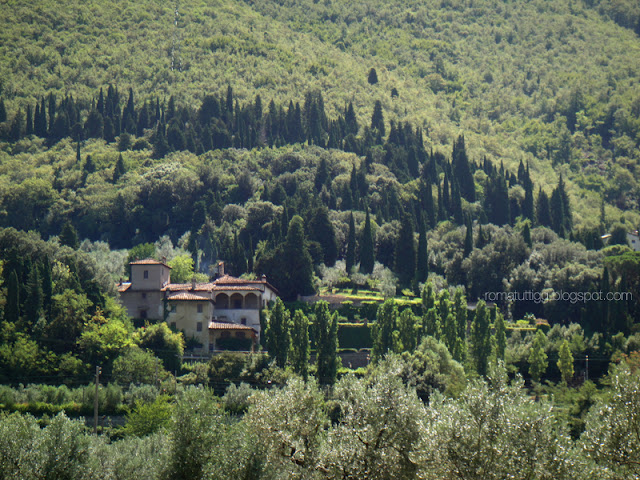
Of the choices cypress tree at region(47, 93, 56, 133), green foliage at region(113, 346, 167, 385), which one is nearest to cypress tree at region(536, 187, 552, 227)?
green foliage at region(113, 346, 167, 385)

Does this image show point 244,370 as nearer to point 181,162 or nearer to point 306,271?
point 306,271

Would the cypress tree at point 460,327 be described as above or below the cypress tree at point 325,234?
below

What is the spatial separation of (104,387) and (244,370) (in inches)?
398

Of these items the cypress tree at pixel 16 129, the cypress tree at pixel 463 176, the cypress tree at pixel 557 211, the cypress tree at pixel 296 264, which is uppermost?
the cypress tree at pixel 16 129

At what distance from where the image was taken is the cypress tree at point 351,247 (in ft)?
371

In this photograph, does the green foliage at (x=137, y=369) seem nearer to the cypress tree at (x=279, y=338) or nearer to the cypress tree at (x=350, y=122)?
the cypress tree at (x=279, y=338)

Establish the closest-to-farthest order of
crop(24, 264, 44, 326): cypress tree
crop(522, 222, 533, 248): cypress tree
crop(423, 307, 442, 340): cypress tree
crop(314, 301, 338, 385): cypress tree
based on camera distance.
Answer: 1. crop(314, 301, 338, 385): cypress tree
2. crop(24, 264, 44, 326): cypress tree
3. crop(423, 307, 442, 340): cypress tree
4. crop(522, 222, 533, 248): cypress tree

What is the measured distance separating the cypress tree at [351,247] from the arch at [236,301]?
2142cm

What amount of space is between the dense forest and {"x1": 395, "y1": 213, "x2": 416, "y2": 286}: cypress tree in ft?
0.72

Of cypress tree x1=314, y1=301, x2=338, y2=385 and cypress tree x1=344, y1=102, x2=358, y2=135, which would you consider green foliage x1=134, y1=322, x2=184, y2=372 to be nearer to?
cypress tree x1=314, y1=301, x2=338, y2=385

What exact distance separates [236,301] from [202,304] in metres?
4.21

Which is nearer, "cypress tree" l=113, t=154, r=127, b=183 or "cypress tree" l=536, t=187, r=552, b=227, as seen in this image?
"cypress tree" l=536, t=187, r=552, b=227

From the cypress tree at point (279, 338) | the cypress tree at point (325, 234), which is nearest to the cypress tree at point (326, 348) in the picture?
the cypress tree at point (279, 338)

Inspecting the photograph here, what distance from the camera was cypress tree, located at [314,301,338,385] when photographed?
257ft
